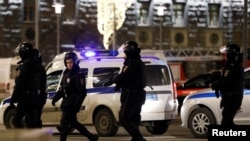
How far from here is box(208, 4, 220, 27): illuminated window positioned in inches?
2104

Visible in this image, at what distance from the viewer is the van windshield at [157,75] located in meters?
14.7

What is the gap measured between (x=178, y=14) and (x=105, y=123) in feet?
127

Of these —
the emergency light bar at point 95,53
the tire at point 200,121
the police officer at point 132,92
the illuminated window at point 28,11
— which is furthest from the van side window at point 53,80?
the illuminated window at point 28,11

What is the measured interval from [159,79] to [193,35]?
38357 millimetres

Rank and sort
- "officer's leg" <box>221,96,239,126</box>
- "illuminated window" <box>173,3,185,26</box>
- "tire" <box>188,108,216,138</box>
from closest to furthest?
"officer's leg" <box>221,96,239,126</box> < "tire" <box>188,108,216,138</box> < "illuminated window" <box>173,3,185,26</box>

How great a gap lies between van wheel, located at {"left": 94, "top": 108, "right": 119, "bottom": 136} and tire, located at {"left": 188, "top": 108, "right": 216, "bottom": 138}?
178 centimetres

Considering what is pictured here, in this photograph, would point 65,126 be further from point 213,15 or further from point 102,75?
point 213,15

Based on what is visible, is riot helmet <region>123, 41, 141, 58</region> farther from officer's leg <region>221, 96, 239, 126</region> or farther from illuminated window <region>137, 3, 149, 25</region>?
illuminated window <region>137, 3, 149, 25</region>

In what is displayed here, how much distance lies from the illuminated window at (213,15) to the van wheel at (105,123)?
130ft

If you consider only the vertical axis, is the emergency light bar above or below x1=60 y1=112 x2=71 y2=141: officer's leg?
above

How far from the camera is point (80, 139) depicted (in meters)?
14.0

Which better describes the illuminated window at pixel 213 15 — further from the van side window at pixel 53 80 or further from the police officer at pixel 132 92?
the police officer at pixel 132 92

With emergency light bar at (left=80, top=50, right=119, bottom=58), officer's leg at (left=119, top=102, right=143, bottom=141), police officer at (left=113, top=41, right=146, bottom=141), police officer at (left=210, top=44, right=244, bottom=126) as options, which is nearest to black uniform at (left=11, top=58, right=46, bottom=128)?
police officer at (left=113, top=41, right=146, bottom=141)

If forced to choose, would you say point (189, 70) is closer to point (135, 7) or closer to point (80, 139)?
point (135, 7)
